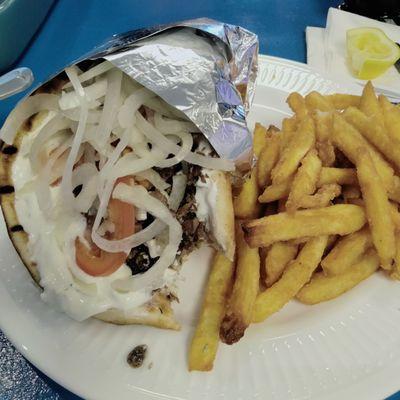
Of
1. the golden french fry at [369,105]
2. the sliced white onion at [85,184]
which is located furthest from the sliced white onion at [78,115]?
the golden french fry at [369,105]

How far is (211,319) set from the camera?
1.25 meters

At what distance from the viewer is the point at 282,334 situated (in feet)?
4.34

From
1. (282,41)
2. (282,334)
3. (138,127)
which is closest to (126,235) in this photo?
(138,127)

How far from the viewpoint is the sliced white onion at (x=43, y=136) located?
1.30m

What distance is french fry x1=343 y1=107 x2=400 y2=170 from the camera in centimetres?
138

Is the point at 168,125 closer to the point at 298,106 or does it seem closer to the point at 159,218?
the point at 159,218

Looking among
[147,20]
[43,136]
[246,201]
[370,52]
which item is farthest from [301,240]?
[147,20]

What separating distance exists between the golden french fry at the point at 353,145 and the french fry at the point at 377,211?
0.24ft

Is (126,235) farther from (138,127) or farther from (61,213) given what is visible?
(138,127)

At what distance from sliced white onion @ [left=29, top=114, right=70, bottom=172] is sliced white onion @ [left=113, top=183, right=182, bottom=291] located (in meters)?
0.23

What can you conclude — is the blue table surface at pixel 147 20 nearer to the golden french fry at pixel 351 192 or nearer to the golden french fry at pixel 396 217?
the golden french fry at pixel 351 192

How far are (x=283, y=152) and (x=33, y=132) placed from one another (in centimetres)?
72

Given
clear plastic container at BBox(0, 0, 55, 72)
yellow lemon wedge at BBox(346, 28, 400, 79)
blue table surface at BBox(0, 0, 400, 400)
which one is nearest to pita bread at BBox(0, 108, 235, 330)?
blue table surface at BBox(0, 0, 400, 400)

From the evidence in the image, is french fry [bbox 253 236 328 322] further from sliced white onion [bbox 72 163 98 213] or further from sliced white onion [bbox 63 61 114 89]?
sliced white onion [bbox 63 61 114 89]
